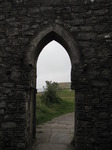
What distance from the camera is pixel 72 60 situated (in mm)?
6254

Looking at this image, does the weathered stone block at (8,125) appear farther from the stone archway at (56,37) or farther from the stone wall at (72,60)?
the stone archway at (56,37)

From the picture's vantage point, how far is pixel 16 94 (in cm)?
623

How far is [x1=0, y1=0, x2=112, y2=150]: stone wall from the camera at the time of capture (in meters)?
6.01

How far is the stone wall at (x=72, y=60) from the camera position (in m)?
6.01

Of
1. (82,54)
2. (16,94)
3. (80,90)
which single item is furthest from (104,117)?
(16,94)

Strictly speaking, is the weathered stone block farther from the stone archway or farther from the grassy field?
the grassy field

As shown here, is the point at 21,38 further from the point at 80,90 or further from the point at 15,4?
the point at 80,90

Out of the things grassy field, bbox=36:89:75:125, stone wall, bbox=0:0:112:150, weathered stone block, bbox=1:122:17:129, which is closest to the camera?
stone wall, bbox=0:0:112:150

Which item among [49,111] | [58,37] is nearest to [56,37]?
[58,37]

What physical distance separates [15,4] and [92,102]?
3260 millimetres

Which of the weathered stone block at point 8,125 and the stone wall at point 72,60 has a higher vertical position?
the stone wall at point 72,60

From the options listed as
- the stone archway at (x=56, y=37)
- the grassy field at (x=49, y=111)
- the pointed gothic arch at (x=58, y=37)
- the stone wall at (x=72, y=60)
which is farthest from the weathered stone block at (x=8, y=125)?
the grassy field at (x=49, y=111)

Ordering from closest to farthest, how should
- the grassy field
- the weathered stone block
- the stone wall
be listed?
the stone wall
the weathered stone block
the grassy field

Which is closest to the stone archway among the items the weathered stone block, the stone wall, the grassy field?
the stone wall
